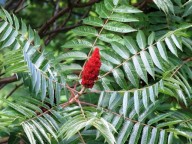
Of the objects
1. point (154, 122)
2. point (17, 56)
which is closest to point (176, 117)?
point (154, 122)

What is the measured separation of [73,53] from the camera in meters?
1.93

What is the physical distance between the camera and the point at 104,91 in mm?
1831

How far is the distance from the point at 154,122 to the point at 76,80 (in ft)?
1.27

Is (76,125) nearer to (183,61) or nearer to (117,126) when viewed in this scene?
(117,126)

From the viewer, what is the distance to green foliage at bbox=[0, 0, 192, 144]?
1.59 metres

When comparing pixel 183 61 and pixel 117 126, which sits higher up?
pixel 183 61

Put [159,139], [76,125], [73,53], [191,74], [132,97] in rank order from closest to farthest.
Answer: [76,125], [159,139], [132,97], [73,53], [191,74]

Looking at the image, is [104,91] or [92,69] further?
[104,91]

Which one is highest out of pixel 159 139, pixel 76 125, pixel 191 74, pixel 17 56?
pixel 17 56

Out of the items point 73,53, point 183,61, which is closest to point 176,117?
point 183,61

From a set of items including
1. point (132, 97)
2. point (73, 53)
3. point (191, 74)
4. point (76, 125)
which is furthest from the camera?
point (191, 74)

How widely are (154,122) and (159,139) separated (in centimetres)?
7

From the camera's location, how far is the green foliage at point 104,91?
5.23 feet

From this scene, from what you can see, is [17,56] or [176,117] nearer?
[17,56]
